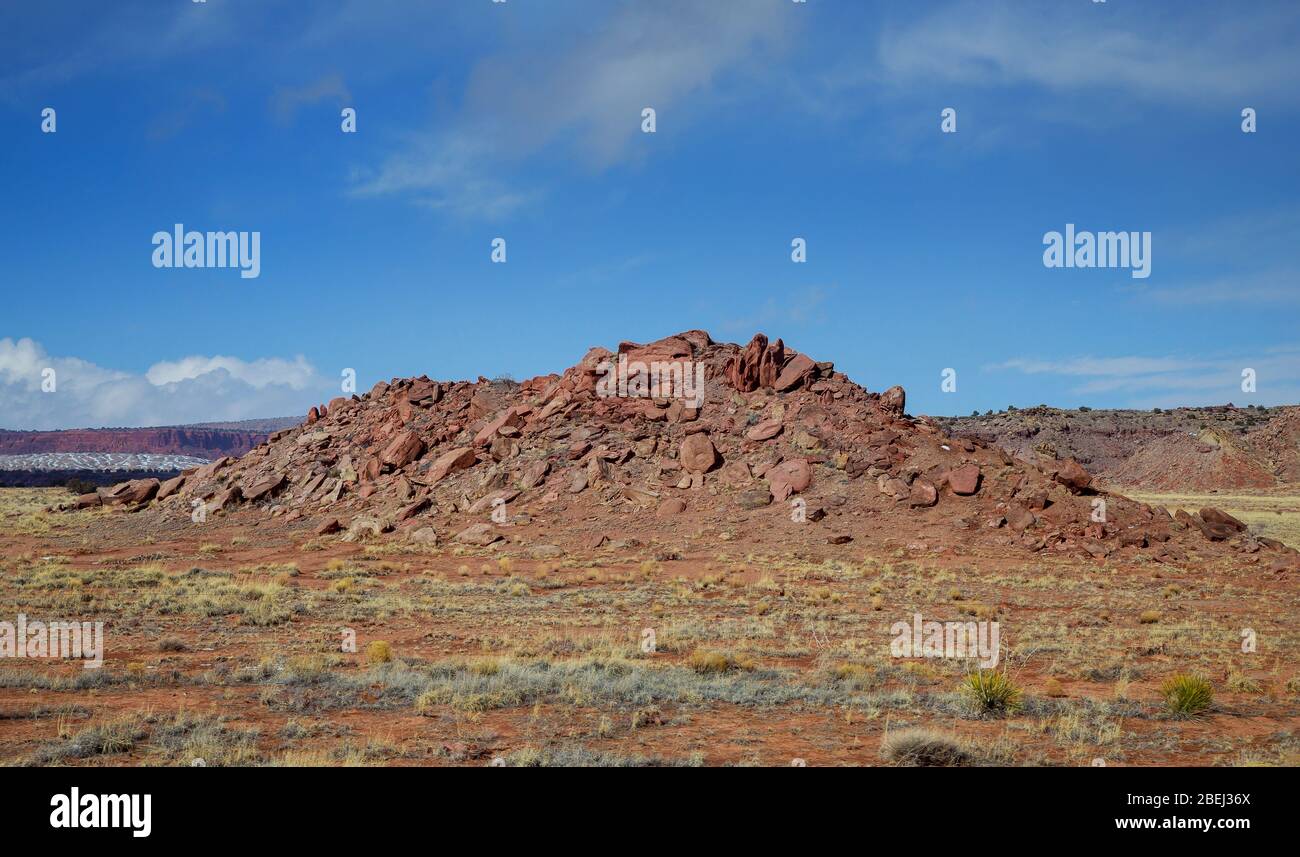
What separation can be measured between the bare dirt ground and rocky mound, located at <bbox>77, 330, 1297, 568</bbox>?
1.88 metres

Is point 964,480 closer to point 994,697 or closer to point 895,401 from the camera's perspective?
point 895,401

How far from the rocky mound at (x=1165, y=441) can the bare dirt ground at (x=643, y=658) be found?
2104 inches

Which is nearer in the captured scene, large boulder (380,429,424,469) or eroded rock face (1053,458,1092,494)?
eroded rock face (1053,458,1092,494)

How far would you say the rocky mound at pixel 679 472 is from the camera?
34750mm

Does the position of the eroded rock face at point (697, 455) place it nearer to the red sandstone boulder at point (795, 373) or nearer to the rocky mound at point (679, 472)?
the rocky mound at point (679, 472)

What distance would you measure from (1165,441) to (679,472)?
73610mm

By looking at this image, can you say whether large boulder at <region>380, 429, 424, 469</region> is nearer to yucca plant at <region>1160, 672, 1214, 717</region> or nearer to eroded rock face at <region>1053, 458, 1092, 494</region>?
eroded rock face at <region>1053, 458, 1092, 494</region>

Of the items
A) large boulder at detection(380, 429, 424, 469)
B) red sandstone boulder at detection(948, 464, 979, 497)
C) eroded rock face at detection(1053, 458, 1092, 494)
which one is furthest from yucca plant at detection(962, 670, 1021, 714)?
large boulder at detection(380, 429, 424, 469)

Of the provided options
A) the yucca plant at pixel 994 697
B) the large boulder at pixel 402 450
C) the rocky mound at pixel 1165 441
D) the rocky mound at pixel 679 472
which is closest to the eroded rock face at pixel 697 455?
the rocky mound at pixel 679 472

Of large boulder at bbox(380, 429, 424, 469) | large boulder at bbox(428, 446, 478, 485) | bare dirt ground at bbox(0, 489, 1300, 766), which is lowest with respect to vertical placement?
bare dirt ground at bbox(0, 489, 1300, 766)

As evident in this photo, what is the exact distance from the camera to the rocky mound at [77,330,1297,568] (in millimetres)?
34750

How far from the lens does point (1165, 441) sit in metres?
92.4
